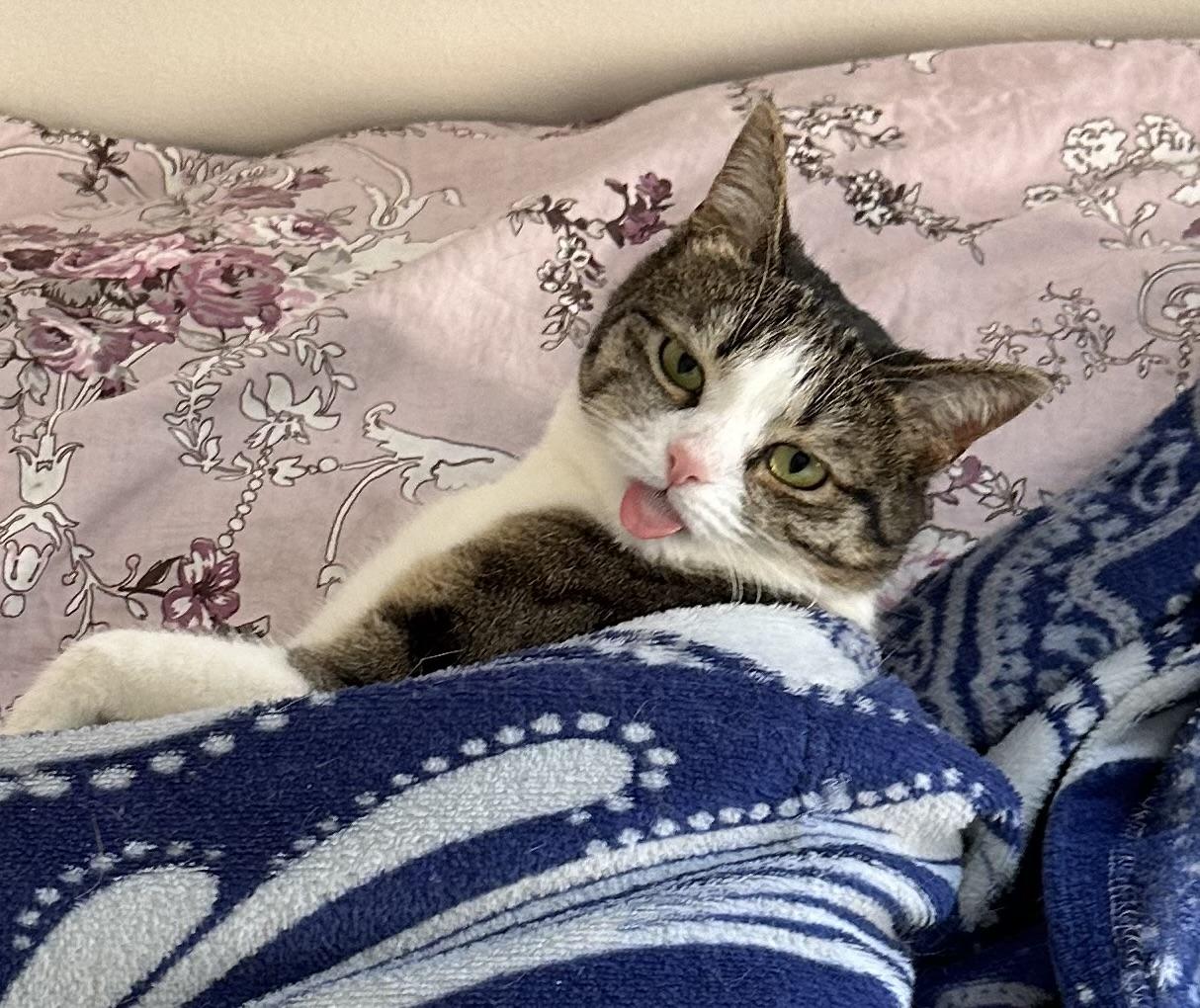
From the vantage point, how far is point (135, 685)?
26.0 inches

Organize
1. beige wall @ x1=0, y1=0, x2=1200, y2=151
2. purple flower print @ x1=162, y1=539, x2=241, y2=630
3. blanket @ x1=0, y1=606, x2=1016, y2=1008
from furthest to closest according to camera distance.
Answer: beige wall @ x1=0, y1=0, x2=1200, y2=151, purple flower print @ x1=162, y1=539, x2=241, y2=630, blanket @ x1=0, y1=606, x2=1016, y2=1008

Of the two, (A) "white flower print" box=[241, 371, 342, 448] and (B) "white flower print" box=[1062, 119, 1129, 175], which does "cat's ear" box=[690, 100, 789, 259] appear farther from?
(B) "white flower print" box=[1062, 119, 1129, 175]

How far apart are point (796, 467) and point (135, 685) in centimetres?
45

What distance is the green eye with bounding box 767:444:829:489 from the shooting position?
0.74 metres

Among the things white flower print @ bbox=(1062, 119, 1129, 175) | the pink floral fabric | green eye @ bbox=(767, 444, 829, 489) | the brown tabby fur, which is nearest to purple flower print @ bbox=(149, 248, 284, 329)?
the pink floral fabric

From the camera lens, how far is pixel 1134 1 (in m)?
1.33

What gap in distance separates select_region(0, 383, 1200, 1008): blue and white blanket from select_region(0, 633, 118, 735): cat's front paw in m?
0.10

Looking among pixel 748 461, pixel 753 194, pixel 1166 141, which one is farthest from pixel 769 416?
pixel 1166 141

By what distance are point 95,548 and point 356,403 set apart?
278 millimetres

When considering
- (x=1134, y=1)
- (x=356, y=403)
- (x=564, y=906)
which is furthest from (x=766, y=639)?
(x=1134, y=1)

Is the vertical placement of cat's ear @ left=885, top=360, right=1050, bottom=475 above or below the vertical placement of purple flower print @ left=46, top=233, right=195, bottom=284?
above

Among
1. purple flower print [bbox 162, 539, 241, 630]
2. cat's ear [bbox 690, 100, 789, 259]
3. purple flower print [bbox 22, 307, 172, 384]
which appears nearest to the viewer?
cat's ear [bbox 690, 100, 789, 259]

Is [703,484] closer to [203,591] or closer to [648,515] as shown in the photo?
[648,515]

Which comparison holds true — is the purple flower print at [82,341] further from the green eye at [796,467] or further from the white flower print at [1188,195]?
the white flower print at [1188,195]
